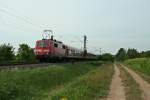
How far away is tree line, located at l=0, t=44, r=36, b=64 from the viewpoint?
42062 millimetres

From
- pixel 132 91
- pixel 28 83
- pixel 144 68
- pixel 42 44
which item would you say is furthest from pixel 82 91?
pixel 144 68

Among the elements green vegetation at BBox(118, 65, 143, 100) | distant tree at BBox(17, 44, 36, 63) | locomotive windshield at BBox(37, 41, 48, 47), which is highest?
locomotive windshield at BBox(37, 41, 48, 47)

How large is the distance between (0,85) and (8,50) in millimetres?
27337

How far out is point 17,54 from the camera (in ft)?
160

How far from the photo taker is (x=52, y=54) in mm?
41312

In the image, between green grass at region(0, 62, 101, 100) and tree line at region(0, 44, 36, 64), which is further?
tree line at region(0, 44, 36, 64)

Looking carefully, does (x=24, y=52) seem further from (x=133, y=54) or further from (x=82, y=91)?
(x=133, y=54)

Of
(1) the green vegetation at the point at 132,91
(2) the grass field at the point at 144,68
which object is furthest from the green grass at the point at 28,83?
(2) the grass field at the point at 144,68

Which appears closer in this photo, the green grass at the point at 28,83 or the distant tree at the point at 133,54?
the green grass at the point at 28,83

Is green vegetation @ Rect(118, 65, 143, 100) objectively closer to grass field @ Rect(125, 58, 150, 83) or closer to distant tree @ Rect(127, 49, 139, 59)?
A: grass field @ Rect(125, 58, 150, 83)

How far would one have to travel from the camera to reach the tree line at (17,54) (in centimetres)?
4206

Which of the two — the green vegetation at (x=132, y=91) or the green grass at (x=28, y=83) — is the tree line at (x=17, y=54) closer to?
the green grass at (x=28, y=83)

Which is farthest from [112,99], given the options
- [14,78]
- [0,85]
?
[14,78]

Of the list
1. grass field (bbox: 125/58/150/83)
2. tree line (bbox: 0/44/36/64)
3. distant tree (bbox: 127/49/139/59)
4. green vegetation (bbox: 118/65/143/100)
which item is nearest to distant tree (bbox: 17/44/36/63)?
tree line (bbox: 0/44/36/64)
